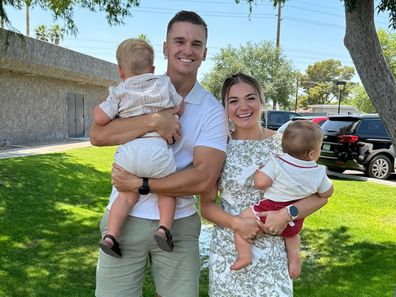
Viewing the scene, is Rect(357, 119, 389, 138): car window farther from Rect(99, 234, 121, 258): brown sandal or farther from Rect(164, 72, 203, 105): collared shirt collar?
Rect(99, 234, 121, 258): brown sandal

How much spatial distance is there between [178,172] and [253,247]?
0.53 m

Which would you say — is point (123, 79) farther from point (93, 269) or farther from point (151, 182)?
point (93, 269)

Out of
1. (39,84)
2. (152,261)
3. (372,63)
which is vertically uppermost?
(39,84)

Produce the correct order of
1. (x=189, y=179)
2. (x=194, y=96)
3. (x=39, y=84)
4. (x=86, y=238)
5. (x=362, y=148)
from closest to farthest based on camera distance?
(x=189, y=179)
(x=194, y=96)
(x=86, y=238)
(x=362, y=148)
(x=39, y=84)

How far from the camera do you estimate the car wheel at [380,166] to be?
11.1 meters

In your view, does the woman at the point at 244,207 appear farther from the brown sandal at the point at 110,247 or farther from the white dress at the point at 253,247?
the brown sandal at the point at 110,247

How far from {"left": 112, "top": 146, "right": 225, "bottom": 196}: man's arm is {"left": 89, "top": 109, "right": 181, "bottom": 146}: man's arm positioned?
0.16 metres

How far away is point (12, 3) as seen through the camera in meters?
6.96

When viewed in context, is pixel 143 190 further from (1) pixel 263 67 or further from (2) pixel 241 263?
(1) pixel 263 67

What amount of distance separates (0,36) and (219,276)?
864 centimetres

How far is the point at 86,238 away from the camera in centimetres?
560

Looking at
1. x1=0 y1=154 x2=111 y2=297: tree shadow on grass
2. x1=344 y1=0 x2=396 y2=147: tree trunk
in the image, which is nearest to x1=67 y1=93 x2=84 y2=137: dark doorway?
x1=0 y1=154 x2=111 y2=297: tree shadow on grass

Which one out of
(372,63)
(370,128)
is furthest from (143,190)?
(370,128)

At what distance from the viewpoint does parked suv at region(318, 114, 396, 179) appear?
1102 cm
